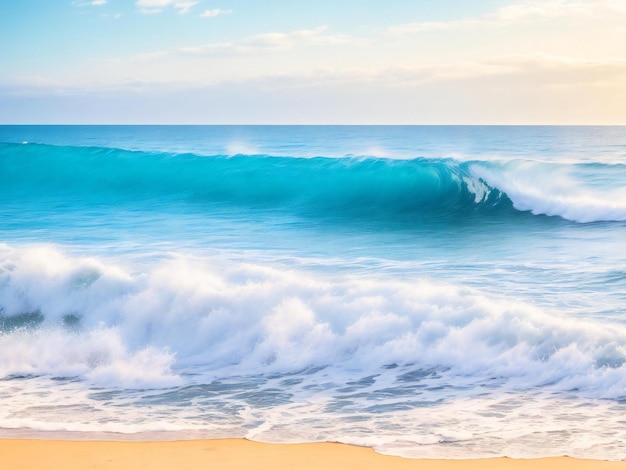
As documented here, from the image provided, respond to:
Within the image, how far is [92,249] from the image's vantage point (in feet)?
38.5

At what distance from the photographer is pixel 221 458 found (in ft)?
14.6

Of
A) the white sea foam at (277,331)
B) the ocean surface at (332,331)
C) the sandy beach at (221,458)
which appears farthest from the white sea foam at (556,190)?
the sandy beach at (221,458)

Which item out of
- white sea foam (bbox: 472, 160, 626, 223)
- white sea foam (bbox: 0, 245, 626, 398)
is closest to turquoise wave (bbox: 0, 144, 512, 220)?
white sea foam (bbox: 472, 160, 626, 223)

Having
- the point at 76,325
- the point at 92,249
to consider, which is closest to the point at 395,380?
the point at 76,325

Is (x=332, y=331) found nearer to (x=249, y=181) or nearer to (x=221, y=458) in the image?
(x=221, y=458)

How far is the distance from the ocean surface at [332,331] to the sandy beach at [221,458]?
16 centimetres

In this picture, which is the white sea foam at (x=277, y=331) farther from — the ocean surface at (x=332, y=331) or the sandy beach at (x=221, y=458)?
the sandy beach at (x=221, y=458)

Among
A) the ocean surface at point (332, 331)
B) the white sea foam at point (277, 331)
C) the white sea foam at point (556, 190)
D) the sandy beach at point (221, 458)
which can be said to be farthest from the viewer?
the white sea foam at point (556, 190)

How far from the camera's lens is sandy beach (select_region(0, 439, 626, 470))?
169 inches

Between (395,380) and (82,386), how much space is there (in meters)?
2.64

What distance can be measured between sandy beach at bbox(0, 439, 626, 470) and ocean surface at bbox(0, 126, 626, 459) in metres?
0.16

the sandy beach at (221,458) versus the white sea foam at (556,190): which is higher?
the white sea foam at (556,190)

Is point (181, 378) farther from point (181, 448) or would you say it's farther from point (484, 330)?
point (484, 330)

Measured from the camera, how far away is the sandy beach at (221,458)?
14.1ft
